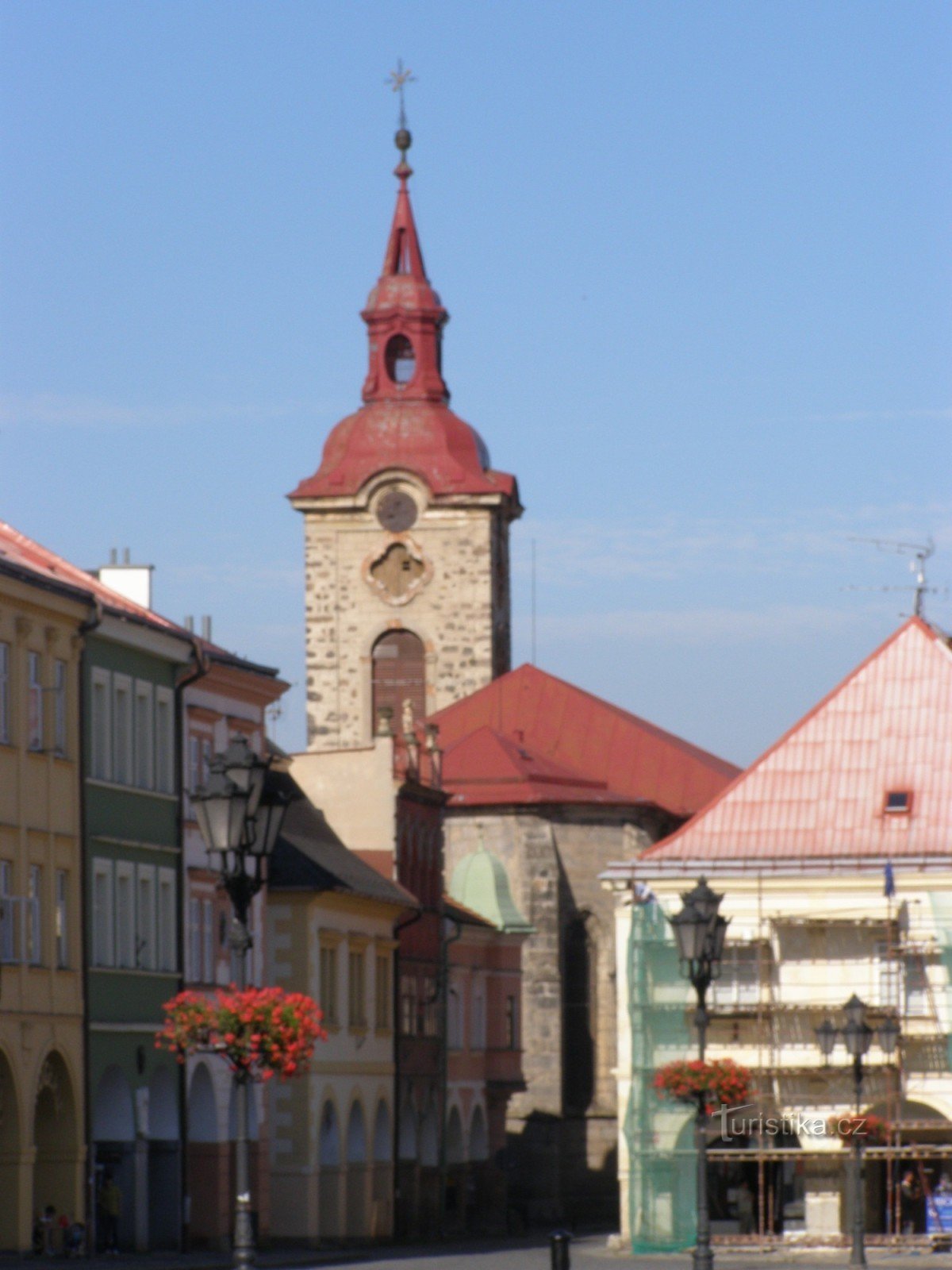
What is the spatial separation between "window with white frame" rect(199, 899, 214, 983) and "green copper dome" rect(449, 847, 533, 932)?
86.7ft

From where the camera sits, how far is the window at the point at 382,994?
226 ft

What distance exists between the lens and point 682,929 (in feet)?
111

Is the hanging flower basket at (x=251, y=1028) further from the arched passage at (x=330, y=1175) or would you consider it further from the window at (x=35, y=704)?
the arched passage at (x=330, y=1175)

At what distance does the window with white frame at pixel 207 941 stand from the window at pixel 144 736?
152 inches

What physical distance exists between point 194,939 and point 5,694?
401 inches

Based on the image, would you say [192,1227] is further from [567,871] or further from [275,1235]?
[567,871]

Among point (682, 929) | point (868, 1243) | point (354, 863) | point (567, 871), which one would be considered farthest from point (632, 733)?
point (682, 929)

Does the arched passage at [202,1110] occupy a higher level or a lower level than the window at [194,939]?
lower

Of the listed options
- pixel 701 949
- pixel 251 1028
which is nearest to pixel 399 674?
pixel 701 949

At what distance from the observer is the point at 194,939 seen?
188 feet

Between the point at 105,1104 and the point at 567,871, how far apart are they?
39191 millimetres

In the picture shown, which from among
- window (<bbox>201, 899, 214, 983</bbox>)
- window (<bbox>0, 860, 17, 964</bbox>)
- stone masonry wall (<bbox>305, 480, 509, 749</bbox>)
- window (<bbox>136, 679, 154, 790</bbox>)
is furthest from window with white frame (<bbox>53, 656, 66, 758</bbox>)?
stone masonry wall (<bbox>305, 480, 509, 749</bbox>)

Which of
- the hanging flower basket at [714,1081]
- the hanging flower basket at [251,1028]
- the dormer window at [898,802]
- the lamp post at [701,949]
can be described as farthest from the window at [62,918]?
the lamp post at [701,949]

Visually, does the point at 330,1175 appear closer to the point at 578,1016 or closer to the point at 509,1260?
the point at 509,1260
